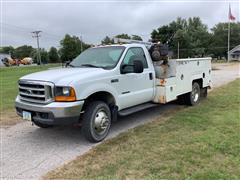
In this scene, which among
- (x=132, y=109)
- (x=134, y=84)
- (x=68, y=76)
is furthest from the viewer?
(x=132, y=109)

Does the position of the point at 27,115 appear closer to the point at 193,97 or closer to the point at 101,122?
the point at 101,122

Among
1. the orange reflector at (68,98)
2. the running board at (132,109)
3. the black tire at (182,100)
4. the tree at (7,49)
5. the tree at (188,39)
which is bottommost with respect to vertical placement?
the black tire at (182,100)

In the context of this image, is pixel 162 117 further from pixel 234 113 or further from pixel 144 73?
pixel 234 113

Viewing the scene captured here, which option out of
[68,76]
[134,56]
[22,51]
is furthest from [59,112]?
[22,51]

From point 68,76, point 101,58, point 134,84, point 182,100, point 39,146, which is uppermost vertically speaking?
point 101,58

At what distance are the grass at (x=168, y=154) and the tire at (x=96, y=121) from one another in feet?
0.78

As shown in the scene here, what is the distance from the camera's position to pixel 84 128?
15.2 ft

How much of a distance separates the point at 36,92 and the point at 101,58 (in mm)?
1743

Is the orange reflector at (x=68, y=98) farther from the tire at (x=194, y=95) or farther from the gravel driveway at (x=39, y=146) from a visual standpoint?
the tire at (x=194, y=95)

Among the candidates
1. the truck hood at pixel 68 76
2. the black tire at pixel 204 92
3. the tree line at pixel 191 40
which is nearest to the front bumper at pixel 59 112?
the truck hood at pixel 68 76

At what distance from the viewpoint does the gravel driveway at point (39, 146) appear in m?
3.81

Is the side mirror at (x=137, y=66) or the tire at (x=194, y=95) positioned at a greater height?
the side mirror at (x=137, y=66)

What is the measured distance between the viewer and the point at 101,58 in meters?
5.66

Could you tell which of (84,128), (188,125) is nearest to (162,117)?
(188,125)
